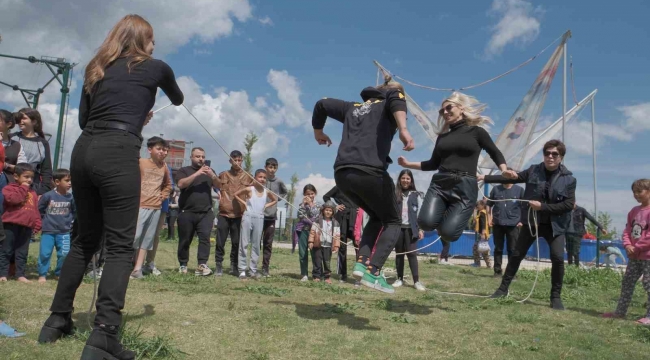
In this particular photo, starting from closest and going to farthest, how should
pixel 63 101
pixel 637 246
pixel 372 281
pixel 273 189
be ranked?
pixel 372 281
pixel 637 246
pixel 273 189
pixel 63 101

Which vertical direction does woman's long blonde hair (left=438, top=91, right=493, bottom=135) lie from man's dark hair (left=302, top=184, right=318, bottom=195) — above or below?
above

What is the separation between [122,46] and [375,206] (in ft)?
8.58

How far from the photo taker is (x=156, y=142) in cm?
766

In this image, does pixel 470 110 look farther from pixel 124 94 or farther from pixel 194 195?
pixel 194 195

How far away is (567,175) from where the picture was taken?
21.3 feet

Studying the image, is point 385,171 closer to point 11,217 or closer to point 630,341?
point 630,341

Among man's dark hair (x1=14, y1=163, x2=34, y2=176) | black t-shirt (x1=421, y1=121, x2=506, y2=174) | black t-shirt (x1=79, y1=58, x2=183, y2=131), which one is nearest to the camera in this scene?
black t-shirt (x1=79, y1=58, x2=183, y2=131)

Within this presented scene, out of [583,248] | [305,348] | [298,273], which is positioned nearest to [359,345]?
[305,348]

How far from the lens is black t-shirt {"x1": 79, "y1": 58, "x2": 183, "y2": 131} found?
3270 millimetres

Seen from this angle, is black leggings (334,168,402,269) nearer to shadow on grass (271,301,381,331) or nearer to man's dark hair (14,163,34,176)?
shadow on grass (271,301,381,331)

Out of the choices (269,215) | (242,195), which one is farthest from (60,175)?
(269,215)

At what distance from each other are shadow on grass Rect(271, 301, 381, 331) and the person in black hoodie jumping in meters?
0.38

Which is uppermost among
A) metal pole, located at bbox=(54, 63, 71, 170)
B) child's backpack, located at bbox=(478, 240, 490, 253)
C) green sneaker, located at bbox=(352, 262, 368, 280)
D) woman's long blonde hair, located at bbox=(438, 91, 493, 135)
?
metal pole, located at bbox=(54, 63, 71, 170)

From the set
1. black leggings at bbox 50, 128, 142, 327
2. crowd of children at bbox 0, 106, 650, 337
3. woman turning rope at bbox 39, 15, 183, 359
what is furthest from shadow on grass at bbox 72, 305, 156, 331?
crowd of children at bbox 0, 106, 650, 337
